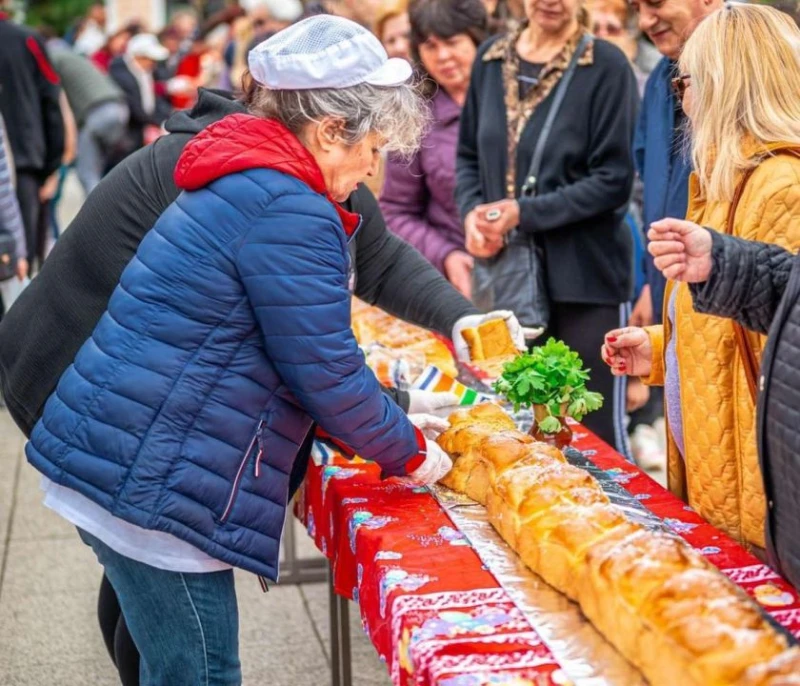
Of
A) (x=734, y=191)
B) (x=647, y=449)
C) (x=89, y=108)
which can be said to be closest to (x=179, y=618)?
(x=734, y=191)

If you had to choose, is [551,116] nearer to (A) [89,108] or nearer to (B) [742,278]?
(B) [742,278]

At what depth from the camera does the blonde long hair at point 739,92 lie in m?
2.31

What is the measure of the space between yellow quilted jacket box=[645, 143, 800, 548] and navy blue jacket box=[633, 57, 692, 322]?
90 centimetres

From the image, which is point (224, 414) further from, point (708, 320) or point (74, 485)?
point (708, 320)

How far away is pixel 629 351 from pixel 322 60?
Result: 103cm

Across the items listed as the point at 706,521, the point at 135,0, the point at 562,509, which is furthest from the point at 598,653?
the point at 135,0

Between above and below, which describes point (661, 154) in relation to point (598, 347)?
above

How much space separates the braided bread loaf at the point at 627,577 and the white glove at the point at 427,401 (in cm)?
38

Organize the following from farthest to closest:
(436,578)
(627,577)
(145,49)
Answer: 1. (145,49)
2. (436,578)
3. (627,577)

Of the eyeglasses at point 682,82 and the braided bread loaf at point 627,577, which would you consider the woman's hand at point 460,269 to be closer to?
the eyeglasses at point 682,82

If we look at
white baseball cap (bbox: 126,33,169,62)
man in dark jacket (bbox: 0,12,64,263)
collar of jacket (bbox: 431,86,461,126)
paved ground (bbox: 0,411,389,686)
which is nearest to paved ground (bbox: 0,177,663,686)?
paved ground (bbox: 0,411,389,686)

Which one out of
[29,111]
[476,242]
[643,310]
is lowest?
[643,310]

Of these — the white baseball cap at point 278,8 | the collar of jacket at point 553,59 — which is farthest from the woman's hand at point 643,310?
the white baseball cap at point 278,8

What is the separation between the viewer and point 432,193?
14.8 feet
